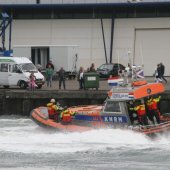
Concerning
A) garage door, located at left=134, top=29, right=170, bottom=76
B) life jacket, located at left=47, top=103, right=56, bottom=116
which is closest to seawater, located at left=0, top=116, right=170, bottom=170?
life jacket, located at left=47, top=103, right=56, bottom=116

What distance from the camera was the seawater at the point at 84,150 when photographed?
19.7 meters

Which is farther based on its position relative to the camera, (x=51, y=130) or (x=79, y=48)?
(x=79, y=48)

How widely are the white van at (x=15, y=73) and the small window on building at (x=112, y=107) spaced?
A: 12.8m

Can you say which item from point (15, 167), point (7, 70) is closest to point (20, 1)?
point (7, 70)

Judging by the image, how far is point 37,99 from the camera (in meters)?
32.5

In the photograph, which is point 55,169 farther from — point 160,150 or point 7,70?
point 7,70

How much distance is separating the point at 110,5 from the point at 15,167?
32.4 metres

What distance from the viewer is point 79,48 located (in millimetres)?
50938

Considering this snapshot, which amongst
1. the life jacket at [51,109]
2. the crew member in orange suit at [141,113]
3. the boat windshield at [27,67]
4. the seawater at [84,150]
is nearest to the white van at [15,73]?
the boat windshield at [27,67]

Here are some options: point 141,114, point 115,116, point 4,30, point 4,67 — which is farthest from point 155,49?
point 141,114

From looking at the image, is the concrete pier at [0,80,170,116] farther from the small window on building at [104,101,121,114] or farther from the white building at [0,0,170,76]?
the white building at [0,0,170,76]

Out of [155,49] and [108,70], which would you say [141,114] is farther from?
[155,49]

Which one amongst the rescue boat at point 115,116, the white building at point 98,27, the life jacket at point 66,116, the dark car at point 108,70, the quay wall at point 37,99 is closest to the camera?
the rescue boat at point 115,116

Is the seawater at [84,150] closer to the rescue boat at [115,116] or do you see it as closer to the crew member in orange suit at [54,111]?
the rescue boat at [115,116]
